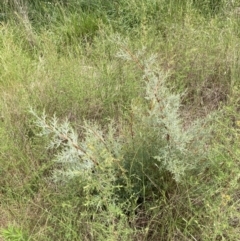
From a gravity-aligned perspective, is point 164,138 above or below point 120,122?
above

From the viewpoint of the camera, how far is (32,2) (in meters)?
4.20

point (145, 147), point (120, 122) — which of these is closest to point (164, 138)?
point (145, 147)

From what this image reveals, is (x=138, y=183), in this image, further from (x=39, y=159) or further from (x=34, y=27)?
(x=34, y=27)

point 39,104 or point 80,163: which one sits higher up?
point 80,163

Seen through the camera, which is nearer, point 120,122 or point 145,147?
point 145,147

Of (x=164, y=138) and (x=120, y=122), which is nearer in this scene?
(x=164, y=138)

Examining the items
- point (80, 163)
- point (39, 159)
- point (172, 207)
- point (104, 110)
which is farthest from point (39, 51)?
point (172, 207)

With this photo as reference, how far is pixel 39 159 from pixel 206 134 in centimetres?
100

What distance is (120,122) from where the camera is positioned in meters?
2.27

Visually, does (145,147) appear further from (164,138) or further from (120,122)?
(120,122)

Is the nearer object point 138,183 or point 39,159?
point 138,183

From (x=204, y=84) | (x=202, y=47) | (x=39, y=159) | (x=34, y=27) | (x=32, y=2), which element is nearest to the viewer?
(x=39, y=159)

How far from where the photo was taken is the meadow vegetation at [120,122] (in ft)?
5.71

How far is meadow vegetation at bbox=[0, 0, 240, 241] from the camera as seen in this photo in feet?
5.71
